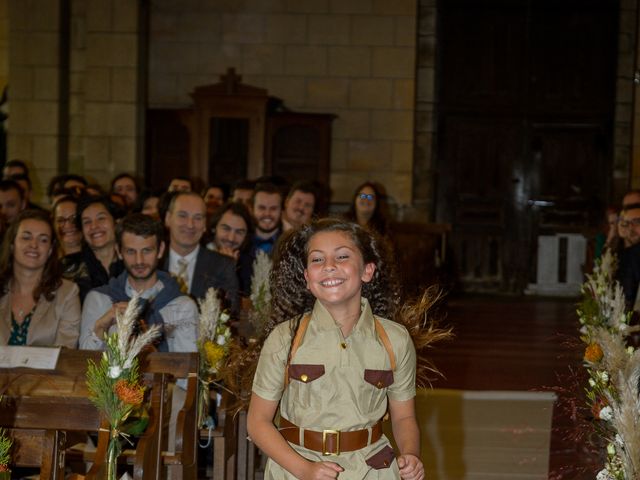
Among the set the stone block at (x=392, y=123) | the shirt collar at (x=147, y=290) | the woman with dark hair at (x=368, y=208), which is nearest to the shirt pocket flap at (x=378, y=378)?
the shirt collar at (x=147, y=290)

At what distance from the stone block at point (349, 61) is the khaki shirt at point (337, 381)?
1106 centimetres

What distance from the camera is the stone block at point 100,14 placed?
43.7ft

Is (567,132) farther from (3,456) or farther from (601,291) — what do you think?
(3,456)

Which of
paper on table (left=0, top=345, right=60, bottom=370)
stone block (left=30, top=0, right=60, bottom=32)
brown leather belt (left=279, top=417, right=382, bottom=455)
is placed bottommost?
paper on table (left=0, top=345, right=60, bottom=370)

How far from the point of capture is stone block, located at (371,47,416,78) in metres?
13.9

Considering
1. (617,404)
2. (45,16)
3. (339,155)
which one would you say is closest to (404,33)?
(339,155)

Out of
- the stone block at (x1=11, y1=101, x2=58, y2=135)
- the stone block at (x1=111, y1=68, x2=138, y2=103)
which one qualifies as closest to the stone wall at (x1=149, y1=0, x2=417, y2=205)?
the stone block at (x1=111, y1=68, x2=138, y2=103)

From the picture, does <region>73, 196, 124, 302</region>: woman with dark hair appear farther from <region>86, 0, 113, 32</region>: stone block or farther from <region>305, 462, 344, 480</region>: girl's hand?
<region>86, 0, 113, 32</region>: stone block

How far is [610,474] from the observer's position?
3.04 metres

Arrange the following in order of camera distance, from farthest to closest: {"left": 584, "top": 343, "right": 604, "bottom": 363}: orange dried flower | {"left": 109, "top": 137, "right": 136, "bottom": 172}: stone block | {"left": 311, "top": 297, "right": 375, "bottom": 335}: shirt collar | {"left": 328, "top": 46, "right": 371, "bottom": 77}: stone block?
{"left": 328, "top": 46, "right": 371, "bottom": 77}: stone block → {"left": 109, "top": 137, "right": 136, "bottom": 172}: stone block → {"left": 584, "top": 343, "right": 604, "bottom": 363}: orange dried flower → {"left": 311, "top": 297, "right": 375, "bottom": 335}: shirt collar

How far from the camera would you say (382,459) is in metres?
3.07

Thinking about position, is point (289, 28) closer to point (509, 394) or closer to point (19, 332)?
point (509, 394)

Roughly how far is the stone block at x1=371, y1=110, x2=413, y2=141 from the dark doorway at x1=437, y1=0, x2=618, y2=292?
32.7 inches

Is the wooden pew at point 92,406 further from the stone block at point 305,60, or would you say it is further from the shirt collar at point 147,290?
the stone block at point 305,60
